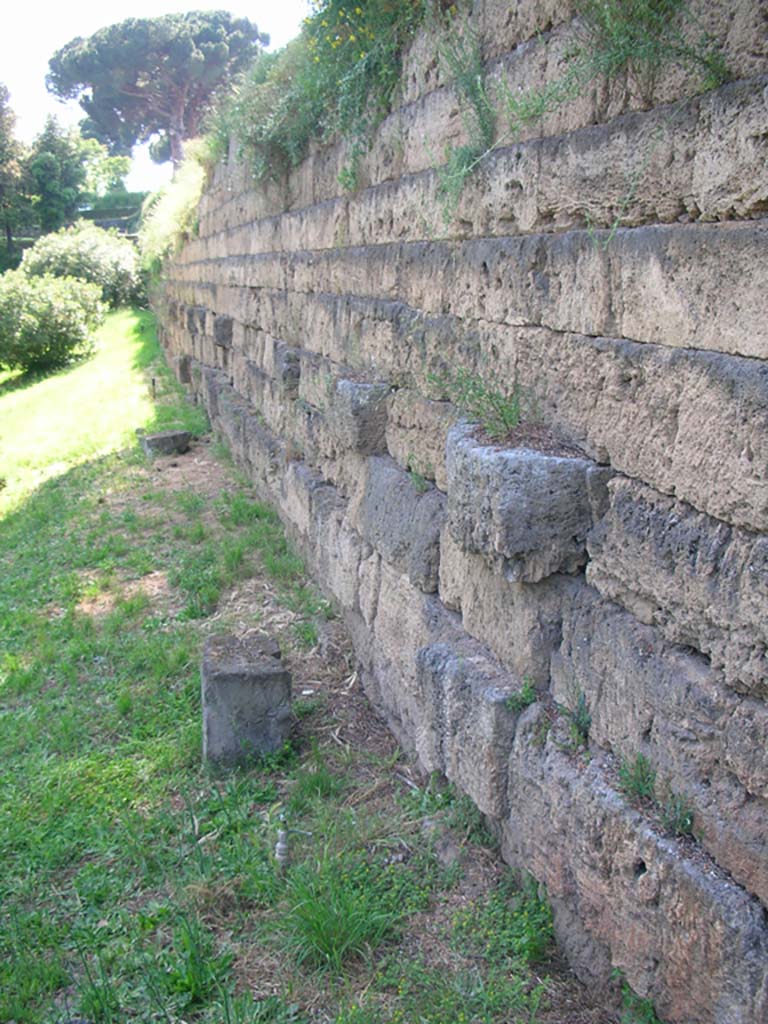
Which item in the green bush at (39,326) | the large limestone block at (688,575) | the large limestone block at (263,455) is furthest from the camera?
the green bush at (39,326)

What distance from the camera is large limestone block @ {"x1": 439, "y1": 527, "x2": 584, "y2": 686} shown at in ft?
9.30

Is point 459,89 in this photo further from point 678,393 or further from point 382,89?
point 678,393

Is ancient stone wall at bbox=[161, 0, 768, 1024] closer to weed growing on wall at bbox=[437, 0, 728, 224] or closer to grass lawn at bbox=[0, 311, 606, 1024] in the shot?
weed growing on wall at bbox=[437, 0, 728, 224]

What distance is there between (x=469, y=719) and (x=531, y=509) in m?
0.85

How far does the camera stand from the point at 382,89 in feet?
14.5

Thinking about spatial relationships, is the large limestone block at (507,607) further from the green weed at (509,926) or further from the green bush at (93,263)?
the green bush at (93,263)

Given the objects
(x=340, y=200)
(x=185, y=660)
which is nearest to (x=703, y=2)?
(x=340, y=200)

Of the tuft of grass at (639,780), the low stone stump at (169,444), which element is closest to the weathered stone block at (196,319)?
the low stone stump at (169,444)

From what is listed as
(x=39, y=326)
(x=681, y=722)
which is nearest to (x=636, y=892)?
(x=681, y=722)

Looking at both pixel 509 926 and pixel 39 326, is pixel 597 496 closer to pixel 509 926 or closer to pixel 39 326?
pixel 509 926

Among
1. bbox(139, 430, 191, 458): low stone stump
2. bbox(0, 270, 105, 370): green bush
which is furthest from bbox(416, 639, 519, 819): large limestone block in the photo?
bbox(0, 270, 105, 370): green bush

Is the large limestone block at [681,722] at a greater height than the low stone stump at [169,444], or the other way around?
the large limestone block at [681,722]

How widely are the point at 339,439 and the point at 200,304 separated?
8.31 meters

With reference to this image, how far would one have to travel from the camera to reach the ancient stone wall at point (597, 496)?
2.06 meters
